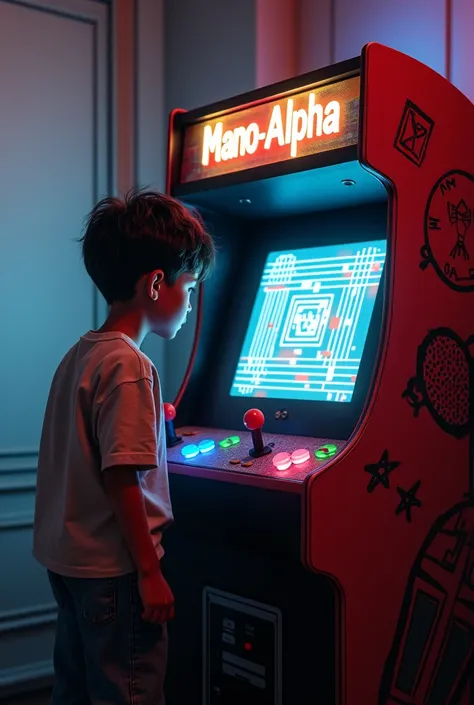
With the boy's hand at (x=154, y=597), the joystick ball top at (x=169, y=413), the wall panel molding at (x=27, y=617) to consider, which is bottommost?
the wall panel molding at (x=27, y=617)


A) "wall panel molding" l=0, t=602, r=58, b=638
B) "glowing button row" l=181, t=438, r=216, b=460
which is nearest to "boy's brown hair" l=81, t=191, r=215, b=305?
"glowing button row" l=181, t=438, r=216, b=460

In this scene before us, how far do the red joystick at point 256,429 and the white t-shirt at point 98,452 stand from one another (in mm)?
166

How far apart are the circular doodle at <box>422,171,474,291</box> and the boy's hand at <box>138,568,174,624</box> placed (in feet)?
2.61

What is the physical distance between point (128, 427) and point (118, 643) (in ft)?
1.25

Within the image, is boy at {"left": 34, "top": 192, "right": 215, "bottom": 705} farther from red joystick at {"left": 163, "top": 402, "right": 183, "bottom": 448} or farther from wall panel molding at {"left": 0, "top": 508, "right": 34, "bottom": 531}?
wall panel molding at {"left": 0, "top": 508, "right": 34, "bottom": 531}

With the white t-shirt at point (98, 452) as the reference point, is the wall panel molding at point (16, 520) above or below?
below

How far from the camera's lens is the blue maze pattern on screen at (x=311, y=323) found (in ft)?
5.15

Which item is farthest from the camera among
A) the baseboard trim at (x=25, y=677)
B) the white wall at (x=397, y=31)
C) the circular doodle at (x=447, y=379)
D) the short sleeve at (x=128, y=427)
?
the baseboard trim at (x=25, y=677)

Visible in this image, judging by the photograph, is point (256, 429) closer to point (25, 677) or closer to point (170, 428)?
point (170, 428)

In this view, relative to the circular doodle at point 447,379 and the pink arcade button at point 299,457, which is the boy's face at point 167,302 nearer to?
the pink arcade button at point 299,457

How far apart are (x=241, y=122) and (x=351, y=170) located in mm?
294

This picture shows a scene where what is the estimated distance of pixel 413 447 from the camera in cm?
146

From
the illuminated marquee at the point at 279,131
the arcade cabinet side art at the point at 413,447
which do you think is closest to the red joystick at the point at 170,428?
the arcade cabinet side art at the point at 413,447

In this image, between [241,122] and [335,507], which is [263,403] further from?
[241,122]
